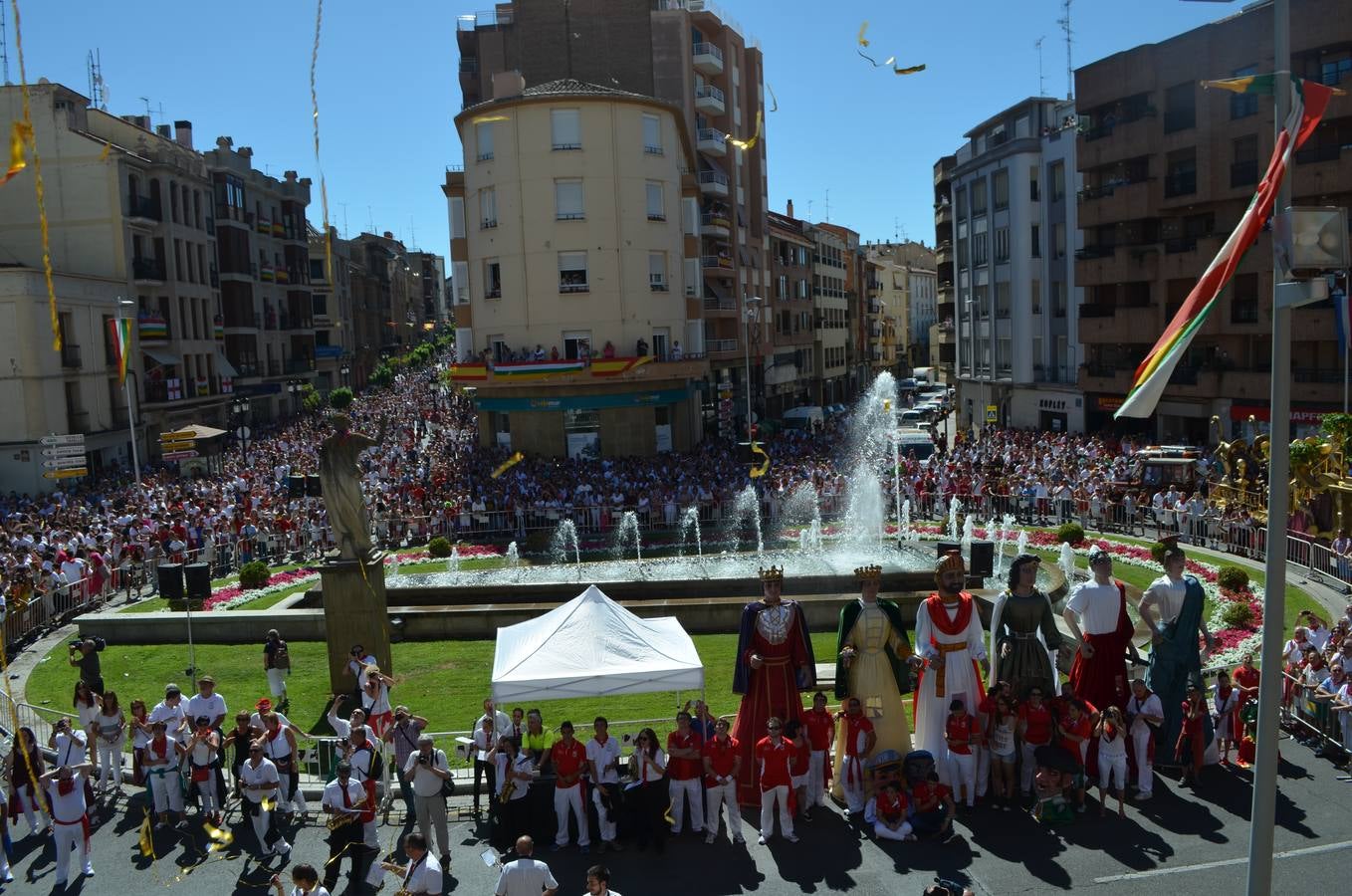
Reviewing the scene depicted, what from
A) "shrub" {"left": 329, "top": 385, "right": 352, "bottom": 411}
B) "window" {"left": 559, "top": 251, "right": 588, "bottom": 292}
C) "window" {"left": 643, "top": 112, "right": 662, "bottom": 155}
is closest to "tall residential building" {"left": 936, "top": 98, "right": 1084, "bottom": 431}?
"window" {"left": 643, "top": 112, "right": 662, "bottom": 155}

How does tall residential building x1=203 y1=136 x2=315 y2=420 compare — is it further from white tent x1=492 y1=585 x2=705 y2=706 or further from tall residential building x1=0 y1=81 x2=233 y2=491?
white tent x1=492 y1=585 x2=705 y2=706

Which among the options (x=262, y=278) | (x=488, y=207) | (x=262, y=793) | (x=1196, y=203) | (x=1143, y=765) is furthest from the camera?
(x=262, y=278)

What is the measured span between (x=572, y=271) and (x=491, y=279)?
3.44 metres

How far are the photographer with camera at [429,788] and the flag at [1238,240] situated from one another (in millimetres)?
7239

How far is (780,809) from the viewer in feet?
36.4

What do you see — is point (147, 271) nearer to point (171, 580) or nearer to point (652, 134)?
point (652, 134)

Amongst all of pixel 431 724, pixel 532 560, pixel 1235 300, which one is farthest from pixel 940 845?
pixel 1235 300

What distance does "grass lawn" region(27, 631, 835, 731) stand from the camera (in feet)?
51.7

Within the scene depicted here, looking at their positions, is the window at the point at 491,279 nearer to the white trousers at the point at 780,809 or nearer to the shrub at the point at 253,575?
the shrub at the point at 253,575

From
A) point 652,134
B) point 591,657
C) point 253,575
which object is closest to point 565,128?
point 652,134

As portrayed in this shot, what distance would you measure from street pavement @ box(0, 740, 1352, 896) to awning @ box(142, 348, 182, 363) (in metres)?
42.6

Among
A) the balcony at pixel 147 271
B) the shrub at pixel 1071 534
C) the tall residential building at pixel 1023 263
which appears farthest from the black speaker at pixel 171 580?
the tall residential building at pixel 1023 263

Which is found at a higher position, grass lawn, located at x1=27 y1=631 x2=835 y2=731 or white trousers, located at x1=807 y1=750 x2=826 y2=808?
white trousers, located at x1=807 y1=750 x2=826 y2=808

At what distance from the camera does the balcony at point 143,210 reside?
48844mm
